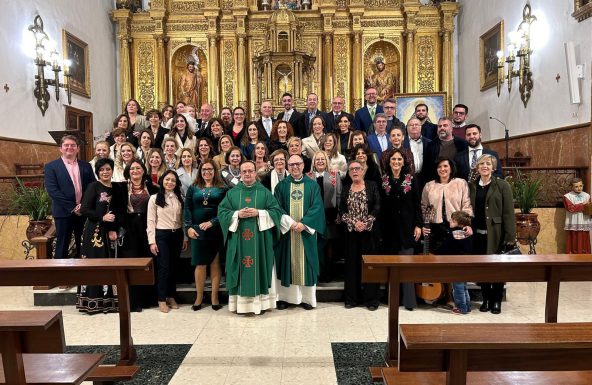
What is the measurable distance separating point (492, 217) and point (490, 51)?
25.1ft

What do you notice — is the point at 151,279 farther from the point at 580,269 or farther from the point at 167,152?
the point at 580,269

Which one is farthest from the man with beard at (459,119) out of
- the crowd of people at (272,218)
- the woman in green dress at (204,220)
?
the woman in green dress at (204,220)

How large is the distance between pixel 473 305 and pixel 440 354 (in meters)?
3.56

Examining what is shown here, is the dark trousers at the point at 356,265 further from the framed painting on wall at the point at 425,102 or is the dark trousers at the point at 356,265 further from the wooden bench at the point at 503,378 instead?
the framed painting on wall at the point at 425,102

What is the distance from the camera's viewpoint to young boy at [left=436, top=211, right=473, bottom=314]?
190 inches

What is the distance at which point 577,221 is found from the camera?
7094 mm

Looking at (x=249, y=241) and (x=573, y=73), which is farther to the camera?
(x=573, y=73)

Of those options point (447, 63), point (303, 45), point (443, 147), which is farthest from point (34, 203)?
point (447, 63)

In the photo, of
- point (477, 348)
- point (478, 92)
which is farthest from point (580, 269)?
point (478, 92)

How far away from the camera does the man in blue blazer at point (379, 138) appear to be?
5.96 metres

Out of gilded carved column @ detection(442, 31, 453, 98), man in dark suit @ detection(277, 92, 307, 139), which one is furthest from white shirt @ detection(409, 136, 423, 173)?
gilded carved column @ detection(442, 31, 453, 98)

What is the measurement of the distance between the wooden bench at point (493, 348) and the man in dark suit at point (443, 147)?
3959mm

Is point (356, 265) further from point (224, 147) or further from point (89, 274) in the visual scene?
point (89, 274)

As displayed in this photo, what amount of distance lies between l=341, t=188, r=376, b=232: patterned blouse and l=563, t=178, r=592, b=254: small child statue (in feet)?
12.9
